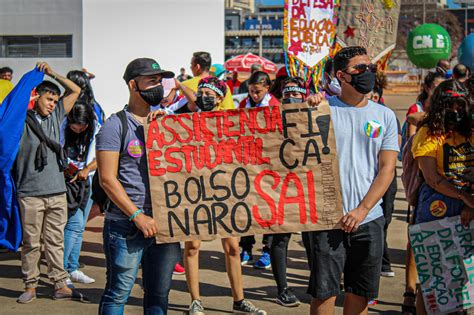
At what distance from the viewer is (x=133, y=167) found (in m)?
4.44

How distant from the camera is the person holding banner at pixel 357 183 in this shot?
14.7 ft

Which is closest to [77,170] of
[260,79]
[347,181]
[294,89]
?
[260,79]

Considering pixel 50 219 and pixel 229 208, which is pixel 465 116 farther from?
pixel 50 219

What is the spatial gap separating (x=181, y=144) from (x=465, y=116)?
1.86 meters

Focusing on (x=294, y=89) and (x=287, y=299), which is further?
(x=287, y=299)

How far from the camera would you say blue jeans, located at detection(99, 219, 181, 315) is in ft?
14.5

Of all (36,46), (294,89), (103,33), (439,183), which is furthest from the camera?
(36,46)

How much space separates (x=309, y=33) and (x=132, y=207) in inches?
231

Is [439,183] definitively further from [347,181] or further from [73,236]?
[73,236]

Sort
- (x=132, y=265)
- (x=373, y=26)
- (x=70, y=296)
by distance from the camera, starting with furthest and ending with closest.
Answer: (x=373, y=26), (x=70, y=296), (x=132, y=265)

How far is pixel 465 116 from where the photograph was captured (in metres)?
4.84

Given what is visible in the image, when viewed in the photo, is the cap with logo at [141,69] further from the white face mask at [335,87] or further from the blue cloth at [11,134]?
the white face mask at [335,87]

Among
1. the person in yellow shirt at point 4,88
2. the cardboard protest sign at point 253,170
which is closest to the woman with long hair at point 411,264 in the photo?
the cardboard protest sign at point 253,170

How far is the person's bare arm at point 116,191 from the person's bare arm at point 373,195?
1161mm
